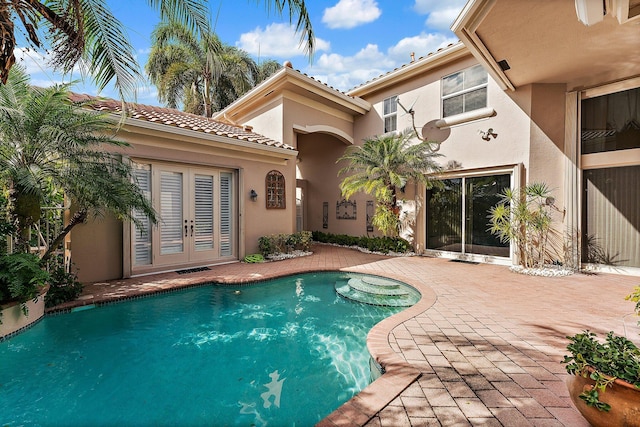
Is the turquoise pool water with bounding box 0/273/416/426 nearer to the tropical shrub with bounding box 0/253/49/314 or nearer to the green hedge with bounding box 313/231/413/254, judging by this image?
the tropical shrub with bounding box 0/253/49/314

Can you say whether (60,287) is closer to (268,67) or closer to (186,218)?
(186,218)

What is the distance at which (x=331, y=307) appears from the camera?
21.5ft

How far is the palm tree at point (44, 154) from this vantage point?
5027mm

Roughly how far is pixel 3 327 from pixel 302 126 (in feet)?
36.5

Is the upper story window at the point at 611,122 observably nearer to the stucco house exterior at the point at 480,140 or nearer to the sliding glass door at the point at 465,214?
the stucco house exterior at the point at 480,140

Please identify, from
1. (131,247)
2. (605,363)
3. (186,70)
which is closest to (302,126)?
(131,247)

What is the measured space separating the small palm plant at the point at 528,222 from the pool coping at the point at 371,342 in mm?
4225

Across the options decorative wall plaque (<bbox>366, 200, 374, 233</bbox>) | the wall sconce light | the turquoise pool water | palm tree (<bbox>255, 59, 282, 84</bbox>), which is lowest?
the turquoise pool water

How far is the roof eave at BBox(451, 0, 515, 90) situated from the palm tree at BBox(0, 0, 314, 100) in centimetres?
354

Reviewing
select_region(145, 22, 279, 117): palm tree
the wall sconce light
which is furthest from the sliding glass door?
select_region(145, 22, 279, 117): palm tree

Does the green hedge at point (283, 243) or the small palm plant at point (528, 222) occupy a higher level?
the small palm plant at point (528, 222)

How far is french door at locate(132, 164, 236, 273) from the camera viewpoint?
852 centimetres

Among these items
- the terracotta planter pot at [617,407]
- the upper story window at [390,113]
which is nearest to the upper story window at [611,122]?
the upper story window at [390,113]

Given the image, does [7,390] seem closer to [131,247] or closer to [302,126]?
[131,247]
